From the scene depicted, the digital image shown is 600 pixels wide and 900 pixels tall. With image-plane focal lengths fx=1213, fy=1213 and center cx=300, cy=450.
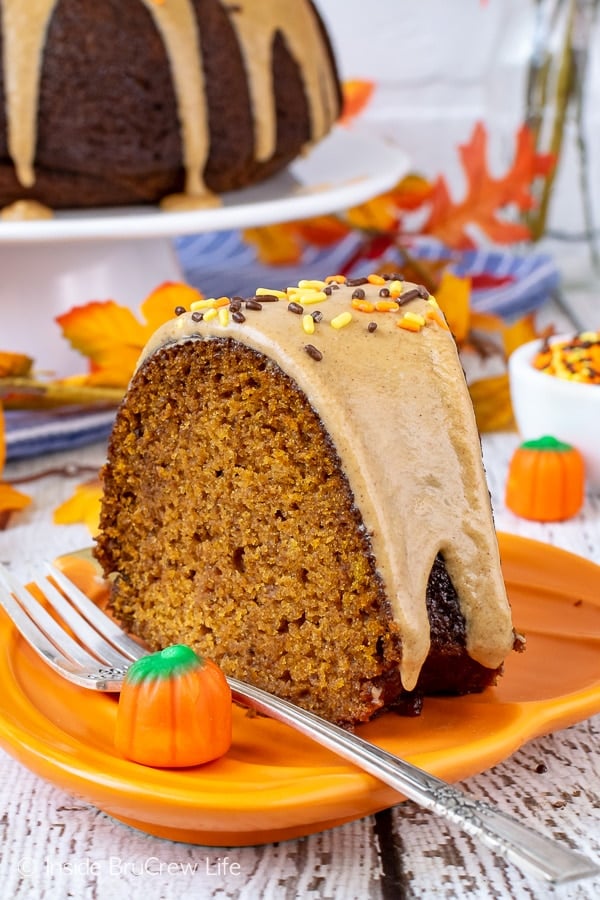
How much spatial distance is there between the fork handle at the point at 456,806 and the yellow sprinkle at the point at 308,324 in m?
0.33

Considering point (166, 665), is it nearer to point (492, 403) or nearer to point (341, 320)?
point (341, 320)

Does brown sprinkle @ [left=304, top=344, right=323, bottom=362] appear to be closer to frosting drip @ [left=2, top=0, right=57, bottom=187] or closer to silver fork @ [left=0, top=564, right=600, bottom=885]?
silver fork @ [left=0, top=564, right=600, bottom=885]

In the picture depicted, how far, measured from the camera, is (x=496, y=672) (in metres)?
1.11

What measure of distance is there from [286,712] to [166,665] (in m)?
0.11

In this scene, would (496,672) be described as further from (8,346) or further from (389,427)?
(8,346)

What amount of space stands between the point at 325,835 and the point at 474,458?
356 millimetres

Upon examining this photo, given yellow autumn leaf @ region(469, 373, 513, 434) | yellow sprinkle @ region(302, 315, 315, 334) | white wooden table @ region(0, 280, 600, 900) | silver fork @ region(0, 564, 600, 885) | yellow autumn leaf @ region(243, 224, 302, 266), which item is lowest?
yellow autumn leaf @ region(243, 224, 302, 266)

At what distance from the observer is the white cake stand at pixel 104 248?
1843mm

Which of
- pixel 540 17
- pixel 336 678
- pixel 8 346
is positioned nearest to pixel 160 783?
pixel 336 678

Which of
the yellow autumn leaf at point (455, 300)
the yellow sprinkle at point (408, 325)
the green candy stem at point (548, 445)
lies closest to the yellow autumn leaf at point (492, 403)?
the yellow autumn leaf at point (455, 300)

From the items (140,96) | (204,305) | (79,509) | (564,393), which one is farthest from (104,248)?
(204,305)

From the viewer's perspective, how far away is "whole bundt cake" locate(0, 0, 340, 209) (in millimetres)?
1892

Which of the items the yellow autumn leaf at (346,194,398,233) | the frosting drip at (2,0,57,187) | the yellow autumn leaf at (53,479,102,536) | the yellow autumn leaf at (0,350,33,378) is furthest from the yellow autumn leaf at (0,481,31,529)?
the yellow autumn leaf at (346,194,398,233)

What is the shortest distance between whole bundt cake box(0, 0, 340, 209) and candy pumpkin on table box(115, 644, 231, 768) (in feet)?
3.75
